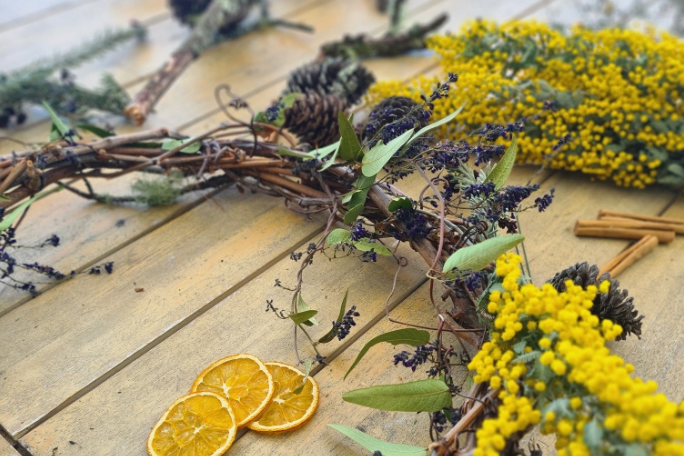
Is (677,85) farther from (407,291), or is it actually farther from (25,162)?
(25,162)

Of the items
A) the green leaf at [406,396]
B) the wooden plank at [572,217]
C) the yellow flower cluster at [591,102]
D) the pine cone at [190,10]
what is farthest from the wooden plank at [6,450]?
the pine cone at [190,10]

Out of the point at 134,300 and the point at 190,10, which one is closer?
the point at 134,300

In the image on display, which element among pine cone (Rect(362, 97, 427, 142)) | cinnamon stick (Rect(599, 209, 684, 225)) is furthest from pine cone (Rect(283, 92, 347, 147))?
cinnamon stick (Rect(599, 209, 684, 225))

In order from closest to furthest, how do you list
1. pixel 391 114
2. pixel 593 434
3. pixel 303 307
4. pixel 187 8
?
1. pixel 593 434
2. pixel 303 307
3. pixel 391 114
4. pixel 187 8

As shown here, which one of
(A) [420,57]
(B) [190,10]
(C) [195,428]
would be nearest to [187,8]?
(B) [190,10]

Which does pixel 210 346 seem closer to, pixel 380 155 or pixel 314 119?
pixel 380 155

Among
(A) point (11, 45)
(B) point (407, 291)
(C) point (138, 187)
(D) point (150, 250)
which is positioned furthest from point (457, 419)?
(A) point (11, 45)

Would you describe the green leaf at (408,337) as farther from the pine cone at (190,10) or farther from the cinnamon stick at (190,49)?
the pine cone at (190,10)
